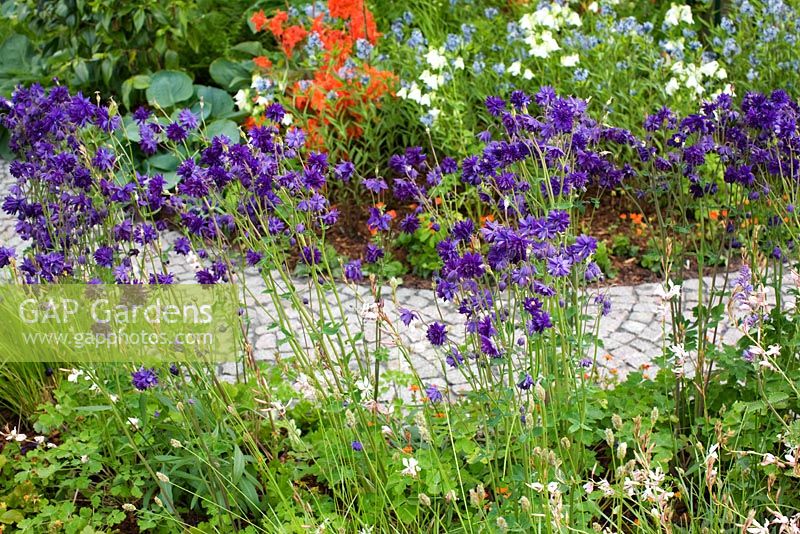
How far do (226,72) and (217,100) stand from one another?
31 centimetres

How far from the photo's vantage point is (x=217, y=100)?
638 centimetres

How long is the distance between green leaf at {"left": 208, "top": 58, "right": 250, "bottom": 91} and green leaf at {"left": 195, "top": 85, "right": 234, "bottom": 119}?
6.8 inches

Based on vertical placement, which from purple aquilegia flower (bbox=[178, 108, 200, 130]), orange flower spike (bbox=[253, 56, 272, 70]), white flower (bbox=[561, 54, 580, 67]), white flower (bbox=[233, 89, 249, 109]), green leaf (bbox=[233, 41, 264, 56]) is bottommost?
white flower (bbox=[233, 89, 249, 109])

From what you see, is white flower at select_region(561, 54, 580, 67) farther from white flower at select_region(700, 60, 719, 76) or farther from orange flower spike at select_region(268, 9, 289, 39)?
orange flower spike at select_region(268, 9, 289, 39)

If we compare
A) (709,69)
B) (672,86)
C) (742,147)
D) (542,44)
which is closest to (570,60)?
(542,44)

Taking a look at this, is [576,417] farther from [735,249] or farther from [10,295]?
[10,295]

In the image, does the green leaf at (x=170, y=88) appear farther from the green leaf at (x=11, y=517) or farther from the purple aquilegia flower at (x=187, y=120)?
the green leaf at (x=11, y=517)

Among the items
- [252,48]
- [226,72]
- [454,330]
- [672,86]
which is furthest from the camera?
[252,48]

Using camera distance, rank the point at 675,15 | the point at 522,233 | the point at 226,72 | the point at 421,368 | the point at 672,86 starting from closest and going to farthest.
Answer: the point at 522,233
the point at 421,368
the point at 672,86
the point at 675,15
the point at 226,72

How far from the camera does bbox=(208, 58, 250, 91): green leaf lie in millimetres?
6559

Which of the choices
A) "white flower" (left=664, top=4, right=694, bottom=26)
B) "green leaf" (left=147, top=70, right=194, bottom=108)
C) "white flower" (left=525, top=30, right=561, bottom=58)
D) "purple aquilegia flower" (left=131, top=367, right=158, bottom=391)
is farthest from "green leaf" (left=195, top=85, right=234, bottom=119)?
"purple aquilegia flower" (left=131, top=367, right=158, bottom=391)

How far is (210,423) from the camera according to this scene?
3002 millimetres

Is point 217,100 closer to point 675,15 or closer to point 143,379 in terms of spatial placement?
point 675,15

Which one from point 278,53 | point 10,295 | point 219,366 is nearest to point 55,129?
point 10,295
